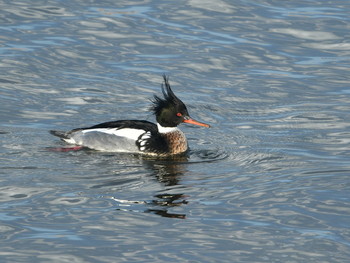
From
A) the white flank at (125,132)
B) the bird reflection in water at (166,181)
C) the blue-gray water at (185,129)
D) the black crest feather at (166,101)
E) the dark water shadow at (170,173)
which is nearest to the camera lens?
the blue-gray water at (185,129)

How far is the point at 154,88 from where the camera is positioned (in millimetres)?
18172

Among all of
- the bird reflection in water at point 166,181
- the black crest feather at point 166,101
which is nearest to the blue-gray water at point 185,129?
the bird reflection in water at point 166,181

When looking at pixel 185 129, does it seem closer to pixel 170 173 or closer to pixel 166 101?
pixel 166 101

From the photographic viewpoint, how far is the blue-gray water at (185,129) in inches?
408

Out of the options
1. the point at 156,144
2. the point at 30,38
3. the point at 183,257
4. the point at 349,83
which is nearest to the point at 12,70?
the point at 30,38

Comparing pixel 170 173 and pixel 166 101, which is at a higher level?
pixel 166 101

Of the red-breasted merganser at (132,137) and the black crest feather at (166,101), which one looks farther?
the black crest feather at (166,101)

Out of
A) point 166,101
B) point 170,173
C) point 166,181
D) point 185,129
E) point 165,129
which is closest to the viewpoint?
point 166,181

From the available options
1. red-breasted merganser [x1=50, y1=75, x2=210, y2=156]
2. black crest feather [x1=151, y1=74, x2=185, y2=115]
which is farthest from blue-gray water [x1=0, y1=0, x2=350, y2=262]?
black crest feather [x1=151, y1=74, x2=185, y2=115]

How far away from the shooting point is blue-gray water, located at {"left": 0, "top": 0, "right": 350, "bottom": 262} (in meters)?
10.4

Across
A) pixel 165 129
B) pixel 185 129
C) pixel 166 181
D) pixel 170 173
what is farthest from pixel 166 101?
pixel 166 181

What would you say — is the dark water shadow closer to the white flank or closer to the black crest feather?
the white flank

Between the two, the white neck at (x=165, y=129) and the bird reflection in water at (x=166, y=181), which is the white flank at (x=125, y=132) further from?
the bird reflection in water at (x=166, y=181)

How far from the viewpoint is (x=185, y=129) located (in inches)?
647
